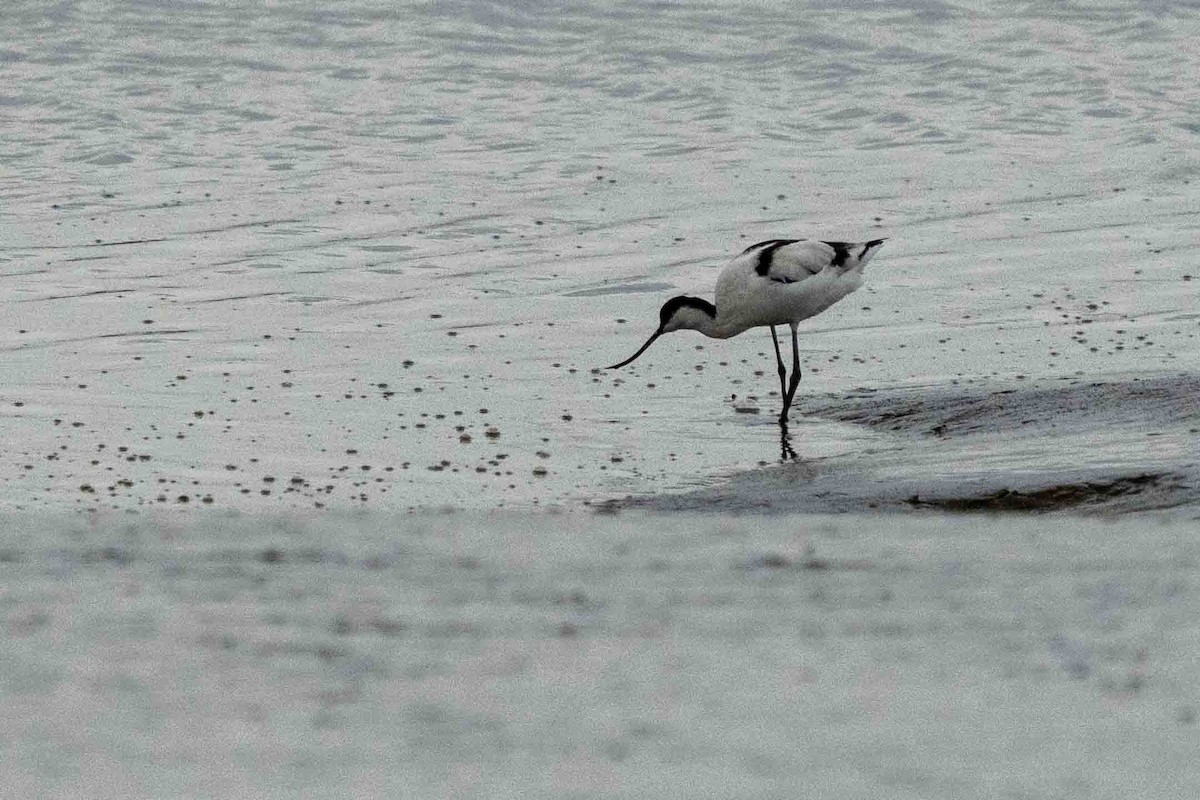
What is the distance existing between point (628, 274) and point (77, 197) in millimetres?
5152

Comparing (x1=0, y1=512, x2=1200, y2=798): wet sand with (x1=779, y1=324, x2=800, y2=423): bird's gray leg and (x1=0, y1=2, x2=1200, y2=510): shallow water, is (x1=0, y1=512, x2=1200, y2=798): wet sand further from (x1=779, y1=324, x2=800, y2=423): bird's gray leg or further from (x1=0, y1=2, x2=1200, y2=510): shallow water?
(x1=779, y1=324, x2=800, y2=423): bird's gray leg

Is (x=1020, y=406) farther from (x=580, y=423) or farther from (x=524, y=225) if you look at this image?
(x=524, y=225)

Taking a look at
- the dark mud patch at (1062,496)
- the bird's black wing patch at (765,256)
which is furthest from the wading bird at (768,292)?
the dark mud patch at (1062,496)

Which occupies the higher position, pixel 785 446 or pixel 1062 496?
pixel 1062 496

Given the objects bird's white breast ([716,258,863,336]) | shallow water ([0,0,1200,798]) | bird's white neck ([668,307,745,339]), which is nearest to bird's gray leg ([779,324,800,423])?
shallow water ([0,0,1200,798])

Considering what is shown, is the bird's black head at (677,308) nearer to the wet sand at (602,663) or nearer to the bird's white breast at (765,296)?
the bird's white breast at (765,296)

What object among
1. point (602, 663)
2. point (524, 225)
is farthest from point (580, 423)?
point (524, 225)

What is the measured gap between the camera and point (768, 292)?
12219 millimetres

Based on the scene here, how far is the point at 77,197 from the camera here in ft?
57.8

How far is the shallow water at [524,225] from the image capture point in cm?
1079

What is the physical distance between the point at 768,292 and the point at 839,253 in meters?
0.65

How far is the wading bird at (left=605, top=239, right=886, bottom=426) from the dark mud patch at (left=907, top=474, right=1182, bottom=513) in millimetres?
2988

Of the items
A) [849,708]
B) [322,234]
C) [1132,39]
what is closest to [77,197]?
[322,234]

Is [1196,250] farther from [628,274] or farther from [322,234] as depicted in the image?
[322,234]
